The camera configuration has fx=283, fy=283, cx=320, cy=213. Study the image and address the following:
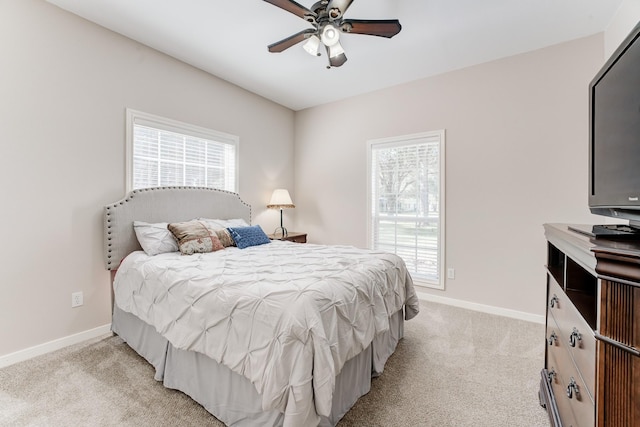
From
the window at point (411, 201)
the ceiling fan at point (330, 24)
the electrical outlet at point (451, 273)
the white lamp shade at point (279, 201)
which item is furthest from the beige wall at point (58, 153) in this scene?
the electrical outlet at point (451, 273)

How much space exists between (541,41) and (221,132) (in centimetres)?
366

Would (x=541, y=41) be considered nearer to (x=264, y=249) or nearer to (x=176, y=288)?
(x=264, y=249)

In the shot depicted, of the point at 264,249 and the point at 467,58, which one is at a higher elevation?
the point at 467,58

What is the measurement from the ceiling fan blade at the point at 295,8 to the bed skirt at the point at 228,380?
90.7 inches

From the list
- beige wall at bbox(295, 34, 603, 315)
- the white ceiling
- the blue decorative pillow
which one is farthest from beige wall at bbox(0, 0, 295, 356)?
beige wall at bbox(295, 34, 603, 315)

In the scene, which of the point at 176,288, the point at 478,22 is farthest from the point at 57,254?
the point at 478,22

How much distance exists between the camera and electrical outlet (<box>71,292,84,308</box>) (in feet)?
8.24

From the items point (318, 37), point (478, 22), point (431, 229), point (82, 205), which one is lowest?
point (431, 229)

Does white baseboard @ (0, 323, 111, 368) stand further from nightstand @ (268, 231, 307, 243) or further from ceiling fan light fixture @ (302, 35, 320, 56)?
ceiling fan light fixture @ (302, 35, 320, 56)

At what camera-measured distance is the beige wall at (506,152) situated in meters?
2.80

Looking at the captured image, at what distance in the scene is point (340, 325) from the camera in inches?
59.8

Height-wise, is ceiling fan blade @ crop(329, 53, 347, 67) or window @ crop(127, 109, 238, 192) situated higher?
ceiling fan blade @ crop(329, 53, 347, 67)

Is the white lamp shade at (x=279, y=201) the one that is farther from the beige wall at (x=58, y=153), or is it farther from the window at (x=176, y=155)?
the beige wall at (x=58, y=153)

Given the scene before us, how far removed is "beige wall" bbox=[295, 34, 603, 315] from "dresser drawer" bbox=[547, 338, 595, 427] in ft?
5.52
